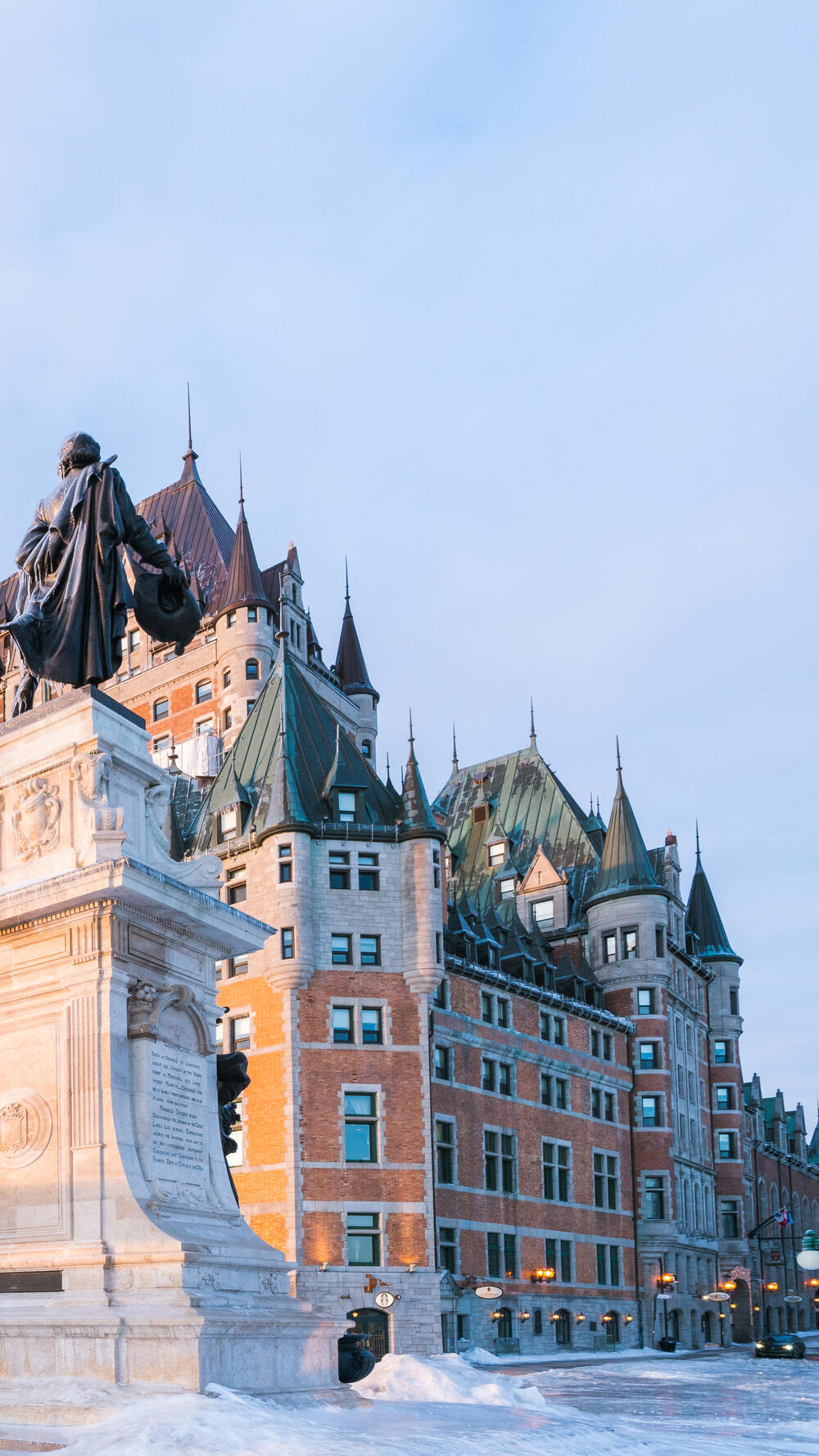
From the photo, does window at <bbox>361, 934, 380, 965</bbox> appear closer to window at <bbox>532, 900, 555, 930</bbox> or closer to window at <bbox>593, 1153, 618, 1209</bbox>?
window at <bbox>593, 1153, 618, 1209</bbox>

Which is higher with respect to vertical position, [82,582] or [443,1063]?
[82,582]

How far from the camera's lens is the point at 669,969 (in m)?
68.3

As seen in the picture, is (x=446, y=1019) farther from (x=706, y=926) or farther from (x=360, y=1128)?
(x=706, y=926)

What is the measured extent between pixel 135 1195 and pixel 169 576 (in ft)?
21.4

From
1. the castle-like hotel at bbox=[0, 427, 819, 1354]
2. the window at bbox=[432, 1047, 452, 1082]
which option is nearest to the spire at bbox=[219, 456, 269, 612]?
the castle-like hotel at bbox=[0, 427, 819, 1354]

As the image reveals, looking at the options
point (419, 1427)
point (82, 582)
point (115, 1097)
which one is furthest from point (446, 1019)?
point (419, 1427)

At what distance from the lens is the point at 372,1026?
1977 inches

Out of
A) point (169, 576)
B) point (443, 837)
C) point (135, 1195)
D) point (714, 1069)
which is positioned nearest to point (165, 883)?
point (135, 1195)

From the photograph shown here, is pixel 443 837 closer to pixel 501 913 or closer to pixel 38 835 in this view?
pixel 501 913

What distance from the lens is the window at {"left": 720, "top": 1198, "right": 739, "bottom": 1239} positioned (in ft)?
243

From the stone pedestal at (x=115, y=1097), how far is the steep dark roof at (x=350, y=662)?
208 ft

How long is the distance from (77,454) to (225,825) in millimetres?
38721

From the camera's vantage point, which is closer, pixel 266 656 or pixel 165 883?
pixel 165 883

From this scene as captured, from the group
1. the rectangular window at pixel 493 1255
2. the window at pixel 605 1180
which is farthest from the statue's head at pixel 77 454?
the window at pixel 605 1180
